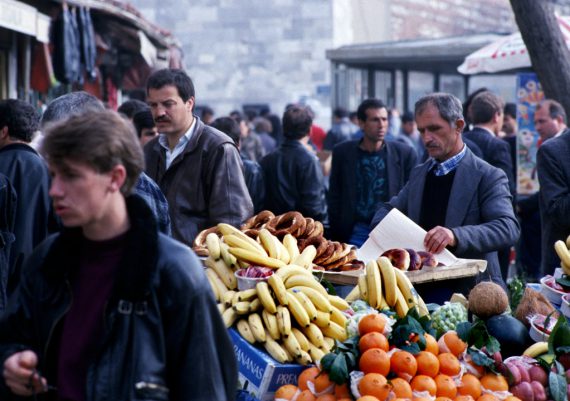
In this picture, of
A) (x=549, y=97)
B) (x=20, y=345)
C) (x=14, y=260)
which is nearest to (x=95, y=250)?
(x=20, y=345)

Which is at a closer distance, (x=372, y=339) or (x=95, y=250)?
(x=95, y=250)

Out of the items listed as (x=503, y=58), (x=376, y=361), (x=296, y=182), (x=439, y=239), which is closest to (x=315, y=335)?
(x=376, y=361)

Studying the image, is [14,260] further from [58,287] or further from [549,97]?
[549,97]

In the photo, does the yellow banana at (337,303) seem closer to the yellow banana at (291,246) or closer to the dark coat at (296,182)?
the yellow banana at (291,246)

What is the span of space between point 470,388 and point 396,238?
1.39 meters

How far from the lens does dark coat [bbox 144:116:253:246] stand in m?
5.71

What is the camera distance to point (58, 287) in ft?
9.34

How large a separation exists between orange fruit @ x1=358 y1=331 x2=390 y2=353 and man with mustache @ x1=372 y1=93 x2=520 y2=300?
4.08 ft

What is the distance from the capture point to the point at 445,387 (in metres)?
4.27

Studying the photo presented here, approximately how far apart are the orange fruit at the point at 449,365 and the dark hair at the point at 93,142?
6.68 feet

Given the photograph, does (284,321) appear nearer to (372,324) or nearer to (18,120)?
(372,324)

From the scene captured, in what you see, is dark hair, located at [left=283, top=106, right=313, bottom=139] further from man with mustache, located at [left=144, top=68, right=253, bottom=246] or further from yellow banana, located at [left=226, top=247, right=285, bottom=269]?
yellow banana, located at [left=226, top=247, right=285, bottom=269]

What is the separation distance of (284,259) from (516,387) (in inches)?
54.4

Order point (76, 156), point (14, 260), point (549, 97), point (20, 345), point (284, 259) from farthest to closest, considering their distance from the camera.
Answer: point (549, 97) < point (14, 260) < point (284, 259) < point (20, 345) < point (76, 156)
